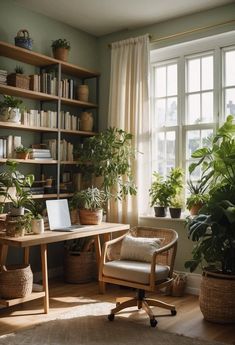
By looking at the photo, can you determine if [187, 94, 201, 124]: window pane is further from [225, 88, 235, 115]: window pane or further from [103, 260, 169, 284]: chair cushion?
[103, 260, 169, 284]: chair cushion

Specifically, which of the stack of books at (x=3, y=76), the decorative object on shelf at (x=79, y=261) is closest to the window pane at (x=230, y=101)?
the decorative object on shelf at (x=79, y=261)

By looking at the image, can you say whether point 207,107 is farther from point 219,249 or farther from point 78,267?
point 78,267

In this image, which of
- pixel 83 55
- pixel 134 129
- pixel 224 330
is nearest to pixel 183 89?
pixel 134 129

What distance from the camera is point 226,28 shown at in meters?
4.30

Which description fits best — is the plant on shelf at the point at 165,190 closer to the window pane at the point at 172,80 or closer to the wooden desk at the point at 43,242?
the wooden desk at the point at 43,242

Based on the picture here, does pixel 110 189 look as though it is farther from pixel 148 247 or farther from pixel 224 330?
pixel 224 330

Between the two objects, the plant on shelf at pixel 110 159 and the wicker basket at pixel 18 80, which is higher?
the wicker basket at pixel 18 80

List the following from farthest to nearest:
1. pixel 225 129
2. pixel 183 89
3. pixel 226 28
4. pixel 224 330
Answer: pixel 183 89 → pixel 226 28 → pixel 225 129 → pixel 224 330

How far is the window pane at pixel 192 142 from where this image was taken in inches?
183

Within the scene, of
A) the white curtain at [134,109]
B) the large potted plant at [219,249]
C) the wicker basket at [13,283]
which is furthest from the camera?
the white curtain at [134,109]

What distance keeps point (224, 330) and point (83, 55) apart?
11.9ft

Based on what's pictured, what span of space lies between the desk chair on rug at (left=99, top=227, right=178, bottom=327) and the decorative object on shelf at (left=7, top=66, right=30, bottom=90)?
188cm

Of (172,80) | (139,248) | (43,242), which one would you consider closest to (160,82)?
(172,80)

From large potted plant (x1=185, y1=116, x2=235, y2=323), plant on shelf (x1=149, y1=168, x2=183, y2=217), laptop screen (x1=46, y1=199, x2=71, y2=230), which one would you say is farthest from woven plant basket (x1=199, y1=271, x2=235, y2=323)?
laptop screen (x1=46, y1=199, x2=71, y2=230)
